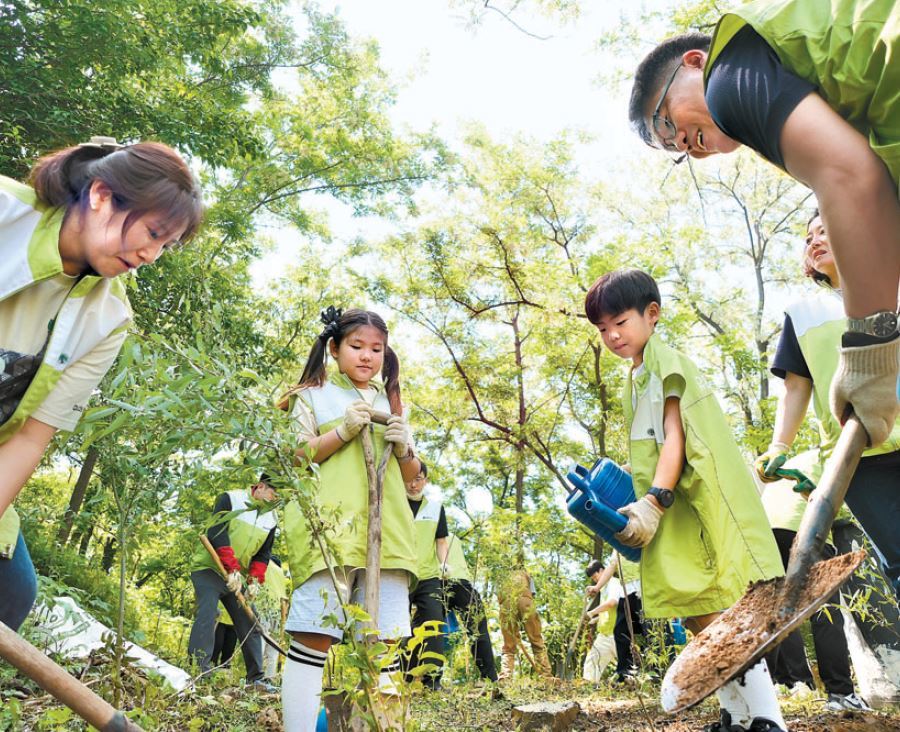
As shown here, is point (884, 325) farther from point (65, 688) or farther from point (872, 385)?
point (65, 688)

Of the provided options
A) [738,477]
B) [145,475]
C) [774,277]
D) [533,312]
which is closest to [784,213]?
[774,277]

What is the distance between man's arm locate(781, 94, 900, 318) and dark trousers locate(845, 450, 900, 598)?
4.50ft

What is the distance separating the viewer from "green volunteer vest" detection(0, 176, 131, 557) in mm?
1919

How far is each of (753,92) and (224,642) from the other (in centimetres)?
749

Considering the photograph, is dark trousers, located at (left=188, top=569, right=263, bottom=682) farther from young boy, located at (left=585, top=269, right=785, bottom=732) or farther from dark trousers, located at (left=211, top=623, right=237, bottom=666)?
young boy, located at (left=585, top=269, right=785, bottom=732)

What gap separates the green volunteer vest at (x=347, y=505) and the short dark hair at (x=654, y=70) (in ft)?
4.69

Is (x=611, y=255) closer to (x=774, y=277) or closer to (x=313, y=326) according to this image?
(x=313, y=326)

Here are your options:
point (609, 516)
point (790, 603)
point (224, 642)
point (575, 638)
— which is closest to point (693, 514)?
point (609, 516)

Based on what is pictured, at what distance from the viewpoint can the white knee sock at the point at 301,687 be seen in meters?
2.62

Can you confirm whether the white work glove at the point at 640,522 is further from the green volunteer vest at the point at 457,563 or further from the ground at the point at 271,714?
the green volunteer vest at the point at 457,563

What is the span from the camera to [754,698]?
2.40 metres

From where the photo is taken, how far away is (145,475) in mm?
2334

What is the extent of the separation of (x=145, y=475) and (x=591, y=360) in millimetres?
11250

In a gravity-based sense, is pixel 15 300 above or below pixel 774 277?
below
